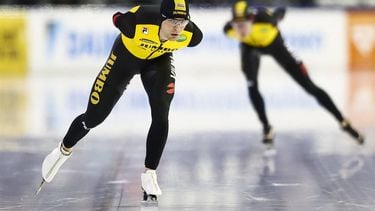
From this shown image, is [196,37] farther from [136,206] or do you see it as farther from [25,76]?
[25,76]

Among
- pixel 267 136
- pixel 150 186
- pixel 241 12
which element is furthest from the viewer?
pixel 267 136

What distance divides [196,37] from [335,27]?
11.4 m

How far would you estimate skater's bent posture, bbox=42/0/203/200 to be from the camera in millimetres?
5738

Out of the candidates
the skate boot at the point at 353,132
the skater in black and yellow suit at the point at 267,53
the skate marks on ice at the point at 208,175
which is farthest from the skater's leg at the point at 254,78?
the skate boot at the point at 353,132

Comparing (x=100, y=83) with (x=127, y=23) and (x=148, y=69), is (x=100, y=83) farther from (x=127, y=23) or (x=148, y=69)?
(x=127, y=23)

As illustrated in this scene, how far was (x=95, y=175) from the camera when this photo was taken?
7051 millimetres

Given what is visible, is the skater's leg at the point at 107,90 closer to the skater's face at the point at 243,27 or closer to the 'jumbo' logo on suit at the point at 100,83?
the 'jumbo' logo on suit at the point at 100,83

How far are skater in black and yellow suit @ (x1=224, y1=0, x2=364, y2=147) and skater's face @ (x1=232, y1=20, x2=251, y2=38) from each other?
0.21ft

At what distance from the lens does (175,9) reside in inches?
215

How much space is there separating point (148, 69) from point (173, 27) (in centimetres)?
53

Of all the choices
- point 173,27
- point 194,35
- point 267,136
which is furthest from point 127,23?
point 267,136

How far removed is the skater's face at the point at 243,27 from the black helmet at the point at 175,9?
2.73 metres

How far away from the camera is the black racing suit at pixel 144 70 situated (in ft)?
18.9

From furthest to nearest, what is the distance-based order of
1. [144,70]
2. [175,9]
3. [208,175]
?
[208,175]
[144,70]
[175,9]
